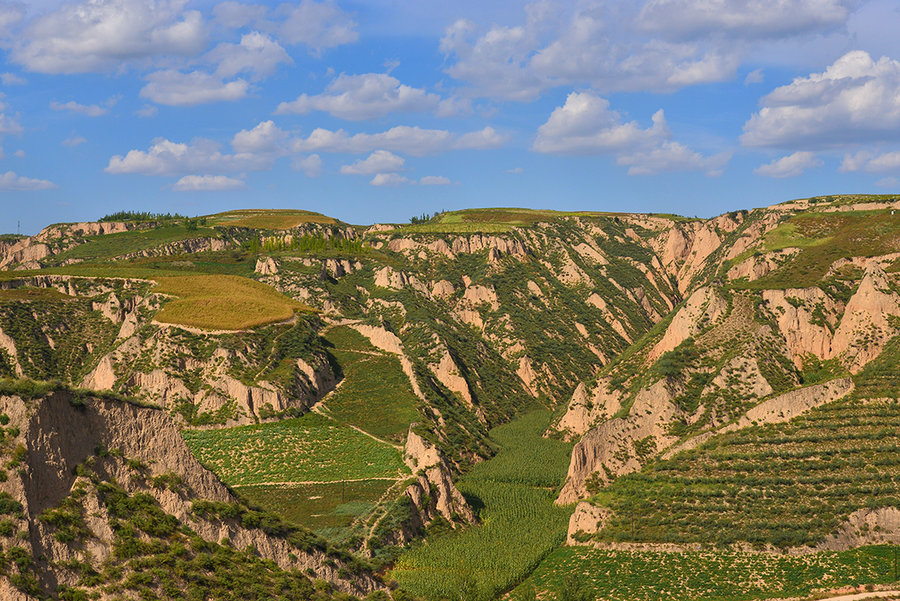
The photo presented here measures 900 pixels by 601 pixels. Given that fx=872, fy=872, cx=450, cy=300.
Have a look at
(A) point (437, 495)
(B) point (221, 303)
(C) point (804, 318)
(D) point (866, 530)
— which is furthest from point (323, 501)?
(C) point (804, 318)

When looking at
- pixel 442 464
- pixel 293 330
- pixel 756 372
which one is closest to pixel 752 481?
pixel 756 372

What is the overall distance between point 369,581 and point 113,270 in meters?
114

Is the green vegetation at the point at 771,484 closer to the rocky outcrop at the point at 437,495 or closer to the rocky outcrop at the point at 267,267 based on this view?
the rocky outcrop at the point at 437,495

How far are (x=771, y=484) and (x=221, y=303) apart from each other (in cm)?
8327

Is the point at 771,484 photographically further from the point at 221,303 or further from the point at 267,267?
the point at 267,267

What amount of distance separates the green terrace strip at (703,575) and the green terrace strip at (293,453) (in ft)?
91.5

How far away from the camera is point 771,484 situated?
76.8 m

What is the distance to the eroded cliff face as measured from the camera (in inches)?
1540

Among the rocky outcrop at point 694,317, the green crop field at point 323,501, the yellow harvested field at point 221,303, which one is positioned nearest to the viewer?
the green crop field at point 323,501

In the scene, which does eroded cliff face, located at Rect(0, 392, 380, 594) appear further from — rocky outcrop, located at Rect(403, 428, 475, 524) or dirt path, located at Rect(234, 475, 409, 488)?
dirt path, located at Rect(234, 475, 409, 488)

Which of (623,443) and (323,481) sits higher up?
(323,481)

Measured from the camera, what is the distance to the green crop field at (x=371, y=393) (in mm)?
109200

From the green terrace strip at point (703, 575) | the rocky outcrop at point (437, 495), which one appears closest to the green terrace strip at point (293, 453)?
the rocky outcrop at point (437, 495)

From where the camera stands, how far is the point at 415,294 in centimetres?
16975
